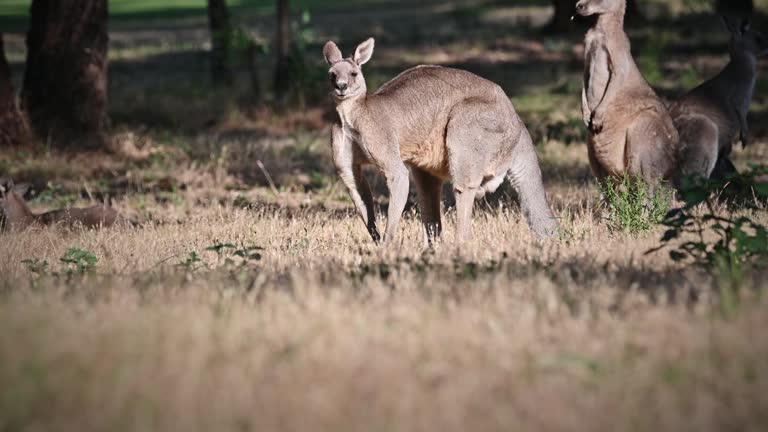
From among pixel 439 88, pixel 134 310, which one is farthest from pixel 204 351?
pixel 439 88

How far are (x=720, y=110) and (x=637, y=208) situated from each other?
2.91 m

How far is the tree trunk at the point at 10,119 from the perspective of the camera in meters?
13.6

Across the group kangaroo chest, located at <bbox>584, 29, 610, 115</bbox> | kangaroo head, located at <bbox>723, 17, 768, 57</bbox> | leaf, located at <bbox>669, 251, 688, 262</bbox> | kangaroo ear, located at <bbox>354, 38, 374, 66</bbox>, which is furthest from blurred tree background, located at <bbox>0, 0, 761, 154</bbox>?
leaf, located at <bbox>669, 251, 688, 262</bbox>

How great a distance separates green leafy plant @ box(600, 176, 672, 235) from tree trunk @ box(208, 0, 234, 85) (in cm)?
1163

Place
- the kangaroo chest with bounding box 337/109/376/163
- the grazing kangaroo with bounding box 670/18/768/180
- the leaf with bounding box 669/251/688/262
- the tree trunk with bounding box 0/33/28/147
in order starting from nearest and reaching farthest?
the leaf with bounding box 669/251/688/262
the kangaroo chest with bounding box 337/109/376/163
the grazing kangaroo with bounding box 670/18/768/180
the tree trunk with bounding box 0/33/28/147

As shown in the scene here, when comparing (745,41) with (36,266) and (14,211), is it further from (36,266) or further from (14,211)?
(14,211)

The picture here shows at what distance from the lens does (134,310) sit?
17.2 feet

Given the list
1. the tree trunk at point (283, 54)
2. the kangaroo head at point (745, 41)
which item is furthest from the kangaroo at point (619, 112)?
the tree trunk at point (283, 54)

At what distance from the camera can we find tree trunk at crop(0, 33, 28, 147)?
13.6m

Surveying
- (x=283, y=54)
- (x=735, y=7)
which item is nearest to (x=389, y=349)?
(x=283, y=54)

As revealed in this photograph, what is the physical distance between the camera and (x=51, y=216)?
1003 cm

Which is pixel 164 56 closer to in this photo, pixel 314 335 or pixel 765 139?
pixel 765 139

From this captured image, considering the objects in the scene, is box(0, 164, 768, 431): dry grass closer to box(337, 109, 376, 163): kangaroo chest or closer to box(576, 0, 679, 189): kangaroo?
box(337, 109, 376, 163): kangaroo chest

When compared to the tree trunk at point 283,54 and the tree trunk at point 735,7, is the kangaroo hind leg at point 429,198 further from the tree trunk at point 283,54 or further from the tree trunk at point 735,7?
the tree trunk at point 735,7
